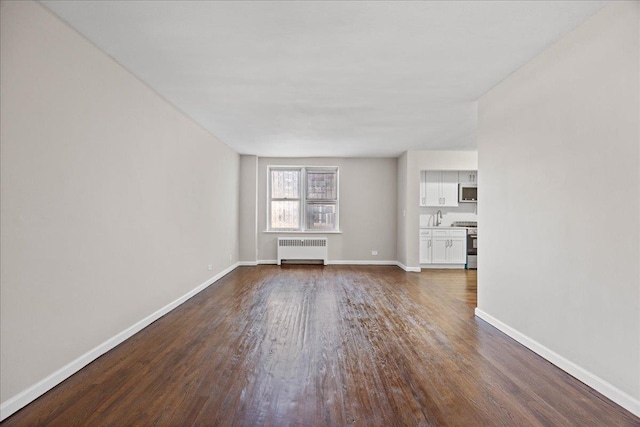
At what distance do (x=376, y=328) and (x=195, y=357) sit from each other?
5.78 ft

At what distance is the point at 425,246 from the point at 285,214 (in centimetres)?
329

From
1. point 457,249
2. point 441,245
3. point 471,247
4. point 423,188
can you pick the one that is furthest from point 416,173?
point 471,247

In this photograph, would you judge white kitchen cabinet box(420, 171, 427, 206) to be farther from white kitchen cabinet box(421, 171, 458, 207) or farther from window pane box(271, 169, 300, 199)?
window pane box(271, 169, 300, 199)

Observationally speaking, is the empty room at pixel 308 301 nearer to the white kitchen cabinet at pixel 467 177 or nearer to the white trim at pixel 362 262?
the white trim at pixel 362 262

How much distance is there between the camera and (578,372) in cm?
250

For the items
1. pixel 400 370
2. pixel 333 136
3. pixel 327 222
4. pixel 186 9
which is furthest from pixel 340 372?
pixel 327 222

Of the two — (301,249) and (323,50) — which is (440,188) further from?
(323,50)

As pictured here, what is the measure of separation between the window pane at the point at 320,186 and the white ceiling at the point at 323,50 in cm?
353

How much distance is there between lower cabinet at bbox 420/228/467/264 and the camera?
25.8ft

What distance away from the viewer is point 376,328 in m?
3.62

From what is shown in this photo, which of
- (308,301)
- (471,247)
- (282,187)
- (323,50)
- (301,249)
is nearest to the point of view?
(323,50)

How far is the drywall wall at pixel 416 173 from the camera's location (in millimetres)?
7328

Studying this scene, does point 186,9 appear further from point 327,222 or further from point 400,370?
point 327,222

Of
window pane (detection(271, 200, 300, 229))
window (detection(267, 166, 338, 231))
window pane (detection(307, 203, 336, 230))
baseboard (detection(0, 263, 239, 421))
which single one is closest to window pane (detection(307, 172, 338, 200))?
window (detection(267, 166, 338, 231))
